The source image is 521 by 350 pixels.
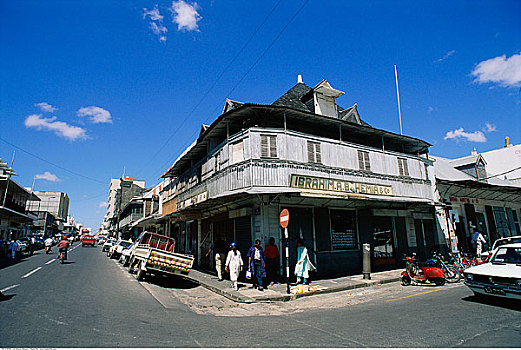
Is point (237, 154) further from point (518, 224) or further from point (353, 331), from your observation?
point (518, 224)

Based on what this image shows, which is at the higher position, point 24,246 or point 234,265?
point 24,246

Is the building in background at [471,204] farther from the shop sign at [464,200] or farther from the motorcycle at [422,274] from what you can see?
the motorcycle at [422,274]

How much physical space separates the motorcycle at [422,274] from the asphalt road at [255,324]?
1447 mm

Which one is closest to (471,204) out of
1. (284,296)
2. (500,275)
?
(500,275)

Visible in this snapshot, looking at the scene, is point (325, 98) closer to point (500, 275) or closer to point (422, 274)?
point (422, 274)

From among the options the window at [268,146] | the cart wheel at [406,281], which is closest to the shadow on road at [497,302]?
the cart wheel at [406,281]

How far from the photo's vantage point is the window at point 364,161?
16.5 m

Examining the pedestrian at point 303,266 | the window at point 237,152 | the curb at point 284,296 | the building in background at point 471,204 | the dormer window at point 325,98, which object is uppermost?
the dormer window at point 325,98

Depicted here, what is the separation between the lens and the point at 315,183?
1370 centimetres

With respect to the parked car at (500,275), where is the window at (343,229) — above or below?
above

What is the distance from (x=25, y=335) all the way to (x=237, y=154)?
10.00m

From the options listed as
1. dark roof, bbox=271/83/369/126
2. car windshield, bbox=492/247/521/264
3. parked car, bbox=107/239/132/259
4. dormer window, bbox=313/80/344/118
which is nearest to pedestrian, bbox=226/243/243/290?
car windshield, bbox=492/247/521/264

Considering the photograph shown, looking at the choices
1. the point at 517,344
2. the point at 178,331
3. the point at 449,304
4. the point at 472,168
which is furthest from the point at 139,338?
the point at 472,168

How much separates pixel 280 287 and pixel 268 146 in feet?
19.7
